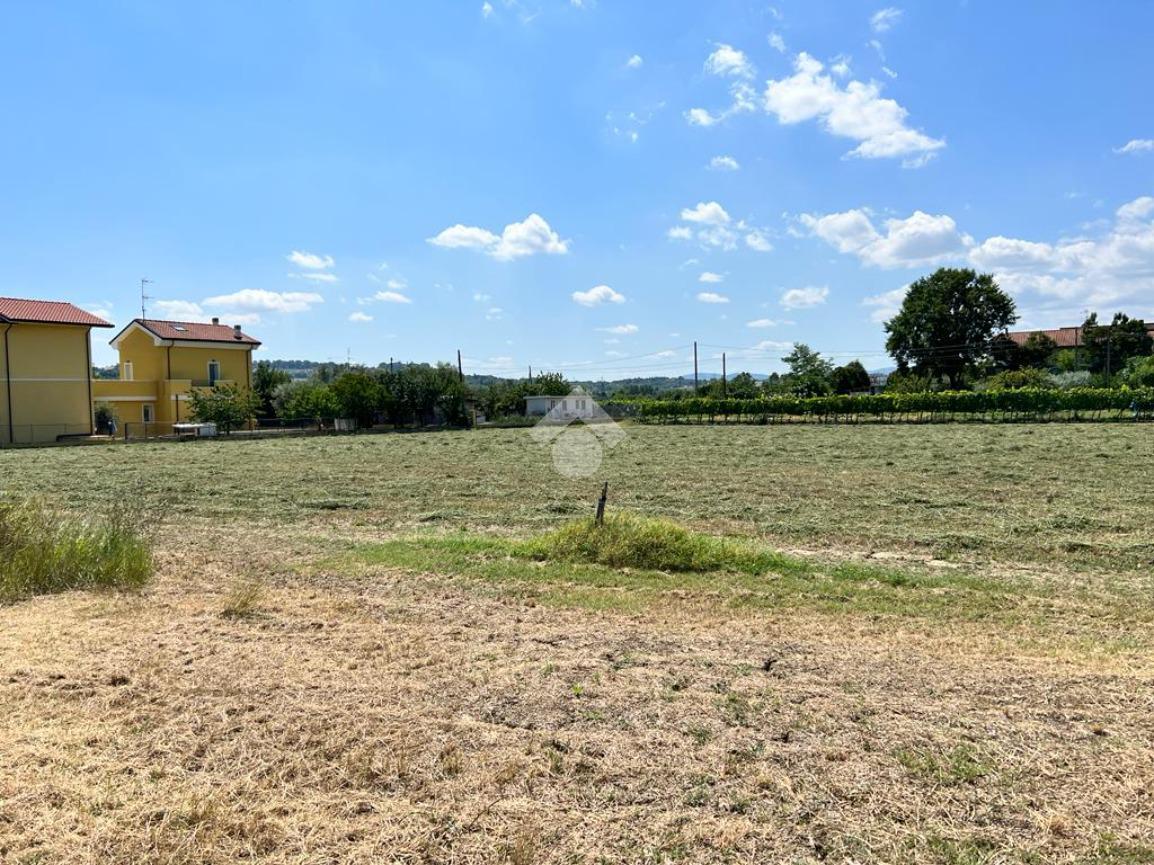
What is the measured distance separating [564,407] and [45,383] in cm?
3162

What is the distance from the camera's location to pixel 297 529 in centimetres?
1116

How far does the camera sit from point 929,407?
141ft

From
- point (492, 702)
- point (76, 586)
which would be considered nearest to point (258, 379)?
point (76, 586)

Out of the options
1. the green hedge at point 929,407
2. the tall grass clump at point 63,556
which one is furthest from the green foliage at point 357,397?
the tall grass clump at point 63,556

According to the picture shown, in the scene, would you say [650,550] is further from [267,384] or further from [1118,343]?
[1118,343]

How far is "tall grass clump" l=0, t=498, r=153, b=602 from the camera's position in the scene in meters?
6.73

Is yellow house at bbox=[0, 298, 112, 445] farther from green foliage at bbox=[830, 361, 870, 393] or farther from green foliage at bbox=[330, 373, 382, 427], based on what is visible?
green foliage at bbox=[830, 361, 870, 393]

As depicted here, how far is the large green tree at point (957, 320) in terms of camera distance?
228ft

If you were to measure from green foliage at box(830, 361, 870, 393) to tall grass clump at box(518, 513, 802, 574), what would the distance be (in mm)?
72365

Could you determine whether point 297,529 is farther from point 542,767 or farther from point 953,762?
point 953,762

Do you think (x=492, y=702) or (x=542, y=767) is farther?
(x=492, y=702)

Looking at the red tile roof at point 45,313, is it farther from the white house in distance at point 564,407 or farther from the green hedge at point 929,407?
the green hedge at point 929,407

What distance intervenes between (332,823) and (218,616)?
354 cm

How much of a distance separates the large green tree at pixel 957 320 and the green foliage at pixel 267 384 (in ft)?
196
